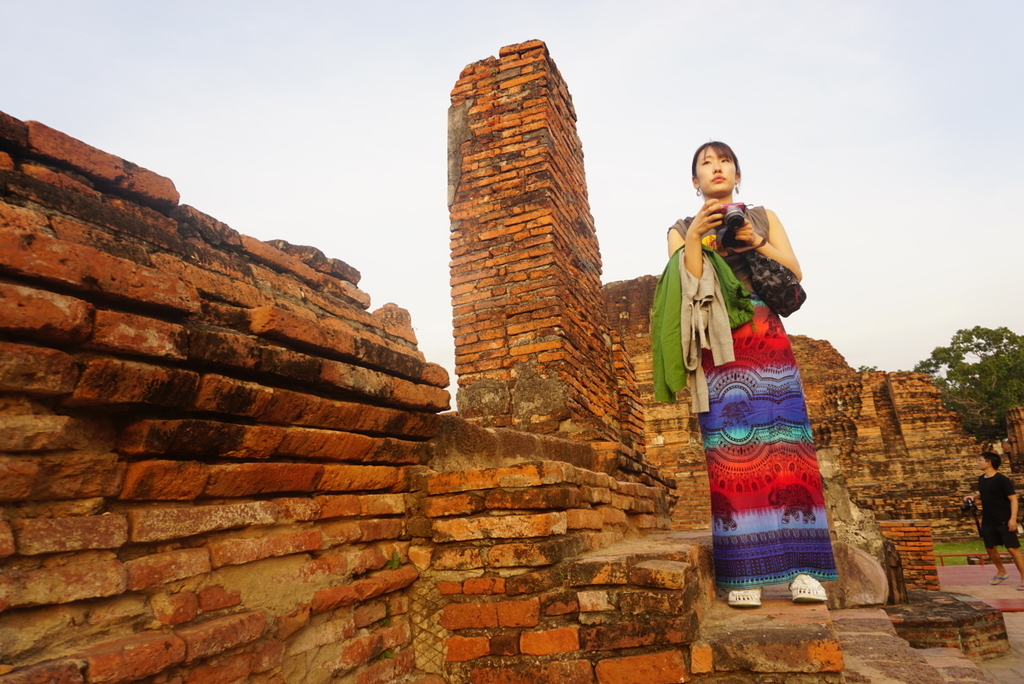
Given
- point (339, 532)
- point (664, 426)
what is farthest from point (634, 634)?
point (664, 426)

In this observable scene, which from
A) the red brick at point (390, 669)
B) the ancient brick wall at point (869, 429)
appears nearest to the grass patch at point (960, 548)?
the ancient brick wall at point (869, 429)

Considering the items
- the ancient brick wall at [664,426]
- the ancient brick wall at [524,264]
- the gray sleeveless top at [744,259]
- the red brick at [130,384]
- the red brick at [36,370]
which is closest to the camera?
the red brick at [36,370]

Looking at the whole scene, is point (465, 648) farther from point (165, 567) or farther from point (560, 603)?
point (165, 567)

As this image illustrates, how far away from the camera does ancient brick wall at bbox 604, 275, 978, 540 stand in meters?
12.6

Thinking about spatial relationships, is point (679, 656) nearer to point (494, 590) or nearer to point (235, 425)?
point (494, 590)

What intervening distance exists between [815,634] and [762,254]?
4.46 feet

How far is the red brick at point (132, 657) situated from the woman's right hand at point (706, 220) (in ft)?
6.84

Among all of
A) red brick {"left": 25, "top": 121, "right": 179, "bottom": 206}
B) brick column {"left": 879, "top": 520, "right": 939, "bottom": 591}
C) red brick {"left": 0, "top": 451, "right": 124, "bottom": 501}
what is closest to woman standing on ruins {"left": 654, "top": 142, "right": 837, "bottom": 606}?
red brick {"left": 25, "top": 121, "right": 179, "bottom": 206}

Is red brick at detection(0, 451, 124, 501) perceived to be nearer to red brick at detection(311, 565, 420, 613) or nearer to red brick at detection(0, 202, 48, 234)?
red brick at detection(0, 202, 48, 234)

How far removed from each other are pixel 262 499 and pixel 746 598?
5.64 feet

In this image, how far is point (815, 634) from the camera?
1913 millimetres

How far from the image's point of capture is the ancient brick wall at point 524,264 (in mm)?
4098

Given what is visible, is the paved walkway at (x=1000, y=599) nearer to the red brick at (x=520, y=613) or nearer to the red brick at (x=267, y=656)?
the red brick at (x=520, y=613)

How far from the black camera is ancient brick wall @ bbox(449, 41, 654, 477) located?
1554 millimetres
